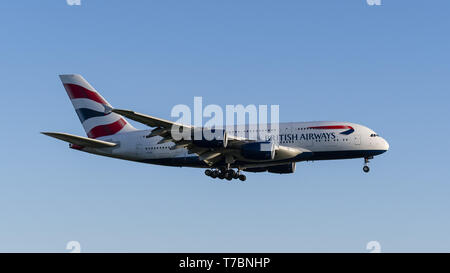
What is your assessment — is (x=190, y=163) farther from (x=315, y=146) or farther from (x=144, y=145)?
(x=315, y=146)

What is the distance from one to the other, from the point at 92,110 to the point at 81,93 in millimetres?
2226

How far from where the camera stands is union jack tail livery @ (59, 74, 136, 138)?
62.9 m

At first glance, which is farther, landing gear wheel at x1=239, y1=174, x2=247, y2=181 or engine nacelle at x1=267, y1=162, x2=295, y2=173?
engine nacelle at x1=267, y1=162, x2=295, y2=173

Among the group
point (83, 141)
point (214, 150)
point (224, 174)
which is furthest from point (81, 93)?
point (214, 150)

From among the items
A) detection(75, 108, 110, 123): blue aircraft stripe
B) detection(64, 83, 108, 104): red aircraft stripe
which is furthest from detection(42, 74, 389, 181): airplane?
detection(64, 83, 108, 104): red aircraft stripe

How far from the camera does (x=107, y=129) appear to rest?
207ft

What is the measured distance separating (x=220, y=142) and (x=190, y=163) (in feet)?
20.5

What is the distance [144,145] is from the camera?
197ft

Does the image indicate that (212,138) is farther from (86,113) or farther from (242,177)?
(86,113)

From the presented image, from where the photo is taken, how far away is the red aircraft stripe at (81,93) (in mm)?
65250

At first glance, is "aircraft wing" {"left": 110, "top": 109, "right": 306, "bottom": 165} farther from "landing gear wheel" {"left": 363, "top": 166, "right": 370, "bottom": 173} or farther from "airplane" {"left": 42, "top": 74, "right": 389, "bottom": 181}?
"landing gear wheel" {"left": 363, "top": 166, "right": 370, "bottom": 173}

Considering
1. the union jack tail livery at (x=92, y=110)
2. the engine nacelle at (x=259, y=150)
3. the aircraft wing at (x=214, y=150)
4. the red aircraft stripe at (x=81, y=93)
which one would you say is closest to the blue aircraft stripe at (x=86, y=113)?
the union jack tail livery at (x=92, y=110)

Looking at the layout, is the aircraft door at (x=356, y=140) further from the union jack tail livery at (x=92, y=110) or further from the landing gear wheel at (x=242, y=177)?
the union jack tail livery at (x=92, y=110)
